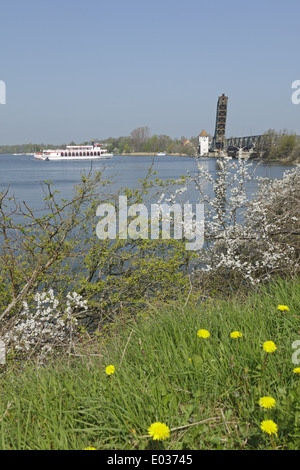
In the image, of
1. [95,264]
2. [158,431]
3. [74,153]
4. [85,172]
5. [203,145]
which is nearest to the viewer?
[158,431]

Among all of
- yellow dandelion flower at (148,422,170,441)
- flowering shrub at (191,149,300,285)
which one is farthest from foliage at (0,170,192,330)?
yellow dandelion flower at (148,422,170,441)

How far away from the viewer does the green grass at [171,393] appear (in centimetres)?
216

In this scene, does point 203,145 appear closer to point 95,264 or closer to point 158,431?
point 95,264

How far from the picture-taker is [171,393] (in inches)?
97.3

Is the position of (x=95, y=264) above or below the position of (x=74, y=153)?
below

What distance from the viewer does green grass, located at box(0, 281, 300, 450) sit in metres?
2.16

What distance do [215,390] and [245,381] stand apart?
177 mm

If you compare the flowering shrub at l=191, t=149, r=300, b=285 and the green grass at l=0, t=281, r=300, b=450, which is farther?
the flowering shrub at l=191, t=149, r=300, b=285

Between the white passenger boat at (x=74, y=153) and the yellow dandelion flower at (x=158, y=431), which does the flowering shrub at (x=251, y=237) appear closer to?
the yellow dandelion flower at (x=158, y=431)

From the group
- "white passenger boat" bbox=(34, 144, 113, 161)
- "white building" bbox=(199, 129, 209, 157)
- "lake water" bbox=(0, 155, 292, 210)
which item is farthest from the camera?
"white passenger boat" bbox=(34, 144, 113, 161)

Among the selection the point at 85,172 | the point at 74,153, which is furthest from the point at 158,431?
the point at 74,153

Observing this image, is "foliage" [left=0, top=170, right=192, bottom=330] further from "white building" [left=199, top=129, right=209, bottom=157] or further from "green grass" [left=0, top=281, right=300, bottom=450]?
"white building" [left=199, top=129, right=209, bottom=157]

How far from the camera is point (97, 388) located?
253cm

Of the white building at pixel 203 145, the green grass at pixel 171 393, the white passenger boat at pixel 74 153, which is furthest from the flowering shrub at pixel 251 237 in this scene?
the white passenger boat at pixel 74 153
